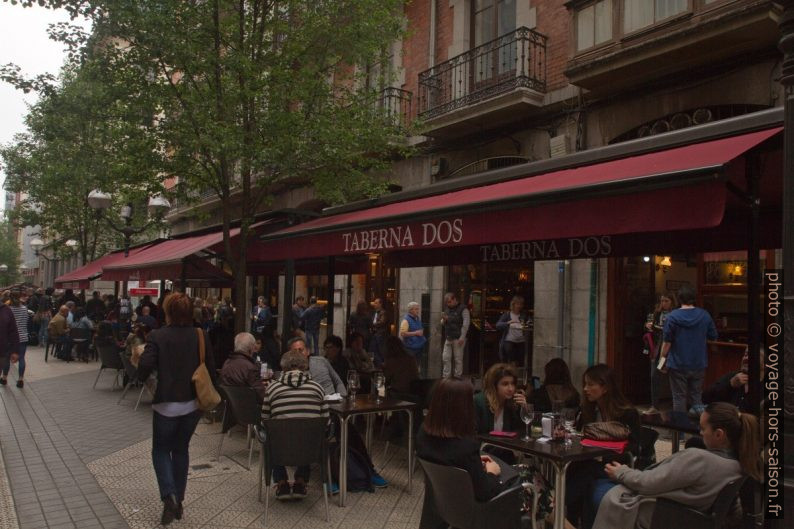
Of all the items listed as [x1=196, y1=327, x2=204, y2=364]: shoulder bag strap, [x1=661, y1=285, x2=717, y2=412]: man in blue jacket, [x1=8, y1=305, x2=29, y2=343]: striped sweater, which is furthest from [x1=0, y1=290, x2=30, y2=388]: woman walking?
[x1=661, y1=285, x2=717, y2=412]: man in blue jacket

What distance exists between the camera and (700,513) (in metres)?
3.41

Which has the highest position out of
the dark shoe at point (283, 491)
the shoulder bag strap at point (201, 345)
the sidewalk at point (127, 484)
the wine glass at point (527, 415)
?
the shoulder bag strap at point (201, 345)

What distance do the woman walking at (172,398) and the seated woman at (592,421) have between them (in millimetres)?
3055

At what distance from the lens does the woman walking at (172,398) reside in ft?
17.1

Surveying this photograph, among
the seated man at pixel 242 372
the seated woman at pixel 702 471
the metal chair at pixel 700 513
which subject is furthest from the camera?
the seated man at pixel 242 372

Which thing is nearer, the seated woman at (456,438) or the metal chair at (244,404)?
the seated woman at (456,438)

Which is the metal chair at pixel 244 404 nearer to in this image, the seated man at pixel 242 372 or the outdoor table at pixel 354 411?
the seated man at pixel 242 372

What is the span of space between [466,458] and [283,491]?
256cm

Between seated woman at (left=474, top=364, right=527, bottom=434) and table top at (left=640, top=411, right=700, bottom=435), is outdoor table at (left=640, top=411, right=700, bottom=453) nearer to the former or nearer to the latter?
table top at (left=640, top=411, right=700, bottom=435)

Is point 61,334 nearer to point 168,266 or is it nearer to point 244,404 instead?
point 168,266

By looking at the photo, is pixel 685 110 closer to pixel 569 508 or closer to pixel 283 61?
pixel 283 61

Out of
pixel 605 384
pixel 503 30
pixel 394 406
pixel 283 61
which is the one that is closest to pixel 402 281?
pixel 503 30

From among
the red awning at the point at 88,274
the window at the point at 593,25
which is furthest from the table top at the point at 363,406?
the red awning at the point at 88,274

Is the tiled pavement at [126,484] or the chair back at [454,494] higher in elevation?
the chair back at [454,494]
